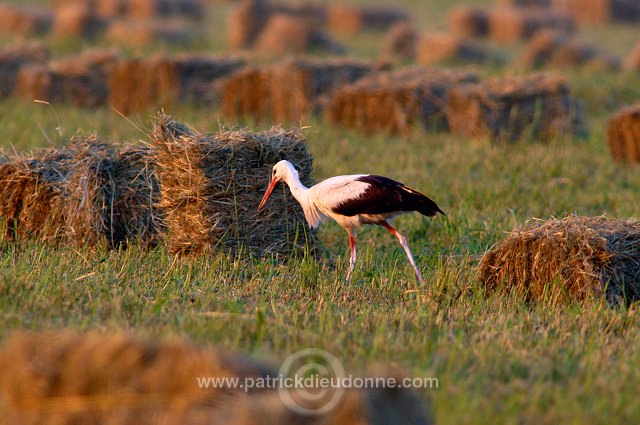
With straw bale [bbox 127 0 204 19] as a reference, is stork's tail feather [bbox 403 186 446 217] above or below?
above

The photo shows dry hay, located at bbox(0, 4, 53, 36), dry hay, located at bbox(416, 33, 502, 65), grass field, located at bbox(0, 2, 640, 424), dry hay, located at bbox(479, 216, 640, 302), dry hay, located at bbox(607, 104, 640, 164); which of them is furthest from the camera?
dry hay, located at bbox(0, 4, 53, 36)

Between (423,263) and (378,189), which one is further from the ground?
(378,189)

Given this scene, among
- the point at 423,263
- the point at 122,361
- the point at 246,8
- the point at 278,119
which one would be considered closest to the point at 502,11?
the point at 246,8

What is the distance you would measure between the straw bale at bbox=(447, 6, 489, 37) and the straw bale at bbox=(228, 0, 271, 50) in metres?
6.98

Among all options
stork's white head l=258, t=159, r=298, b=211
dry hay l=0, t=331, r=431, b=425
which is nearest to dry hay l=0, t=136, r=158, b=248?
stork's white head l=258, t=159, r=298, b=211

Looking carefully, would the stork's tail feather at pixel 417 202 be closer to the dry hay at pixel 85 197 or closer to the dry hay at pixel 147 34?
the dry hay at pixel 85 197

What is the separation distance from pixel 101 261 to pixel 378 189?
229 cm

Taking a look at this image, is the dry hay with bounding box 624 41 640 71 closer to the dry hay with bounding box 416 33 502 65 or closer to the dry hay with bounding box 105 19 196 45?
the dry hay with bounding box 416 33 502 65

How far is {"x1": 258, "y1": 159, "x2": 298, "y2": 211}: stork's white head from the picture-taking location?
7848 millimetres

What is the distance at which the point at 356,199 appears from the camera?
7570 mm

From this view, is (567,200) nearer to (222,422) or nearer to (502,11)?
(222,422)

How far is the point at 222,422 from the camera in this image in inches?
144

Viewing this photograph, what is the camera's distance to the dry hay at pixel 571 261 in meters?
7.09

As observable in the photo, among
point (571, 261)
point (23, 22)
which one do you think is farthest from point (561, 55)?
point (571, 261)
